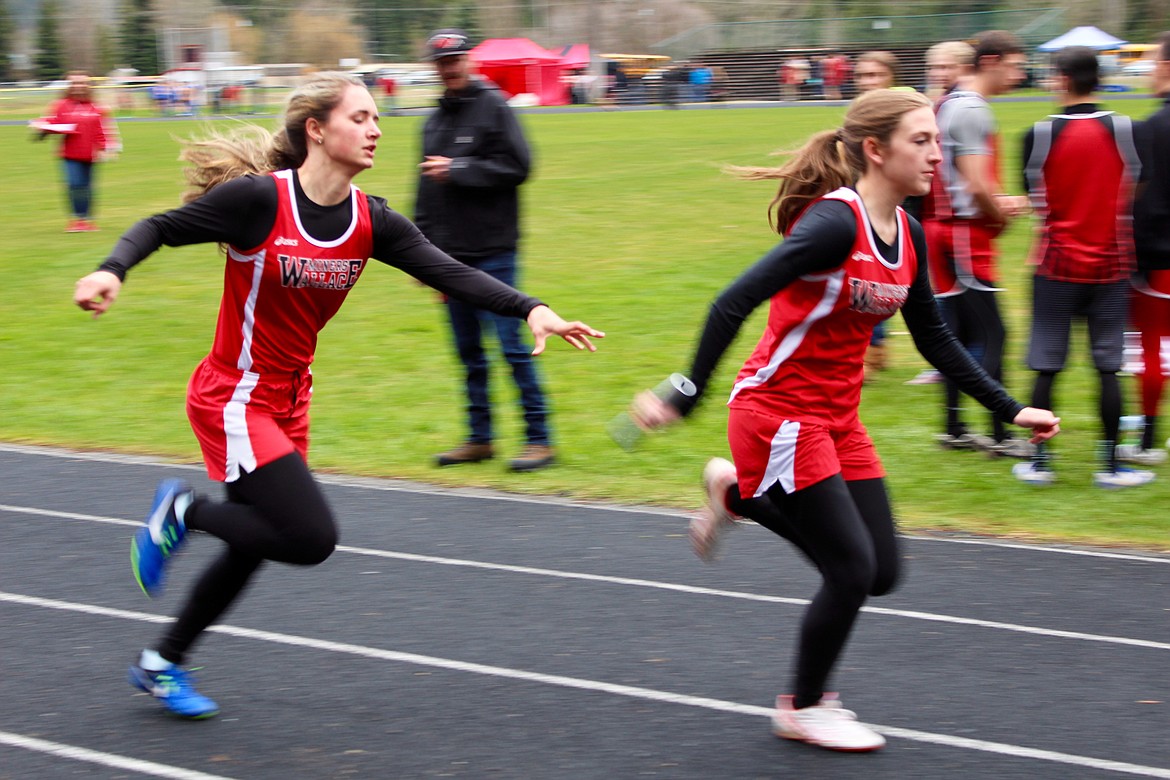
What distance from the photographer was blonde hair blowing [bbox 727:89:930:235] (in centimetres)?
382

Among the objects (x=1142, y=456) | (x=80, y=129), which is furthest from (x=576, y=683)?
(x=80, y=129)

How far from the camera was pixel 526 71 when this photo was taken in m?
58.2

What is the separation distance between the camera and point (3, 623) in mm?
5133

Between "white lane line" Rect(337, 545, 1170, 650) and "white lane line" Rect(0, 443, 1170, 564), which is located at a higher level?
"white lane line" Rect(337, 545, 1170, 650)

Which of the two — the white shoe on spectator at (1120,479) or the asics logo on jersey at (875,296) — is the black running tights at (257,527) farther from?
the white shoe on spectator at (1120,479)

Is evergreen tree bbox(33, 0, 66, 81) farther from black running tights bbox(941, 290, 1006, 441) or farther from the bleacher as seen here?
black running tights bbox(941, 290, 1006, 441)

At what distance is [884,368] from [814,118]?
28561 mm

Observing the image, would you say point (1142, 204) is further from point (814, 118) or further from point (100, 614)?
point (814, 118)

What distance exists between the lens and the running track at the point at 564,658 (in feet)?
13.0

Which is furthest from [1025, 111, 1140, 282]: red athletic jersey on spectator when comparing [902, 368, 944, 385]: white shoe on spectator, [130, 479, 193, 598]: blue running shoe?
[130, 479, 193, 598]: blue running shoe

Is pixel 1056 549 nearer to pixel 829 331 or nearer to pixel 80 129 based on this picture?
pixel 829 331

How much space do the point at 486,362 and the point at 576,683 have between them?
10.4ft

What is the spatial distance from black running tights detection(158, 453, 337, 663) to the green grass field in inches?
86.6

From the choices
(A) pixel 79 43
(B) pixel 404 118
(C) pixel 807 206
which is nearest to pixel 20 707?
(C) pixel 807 206
